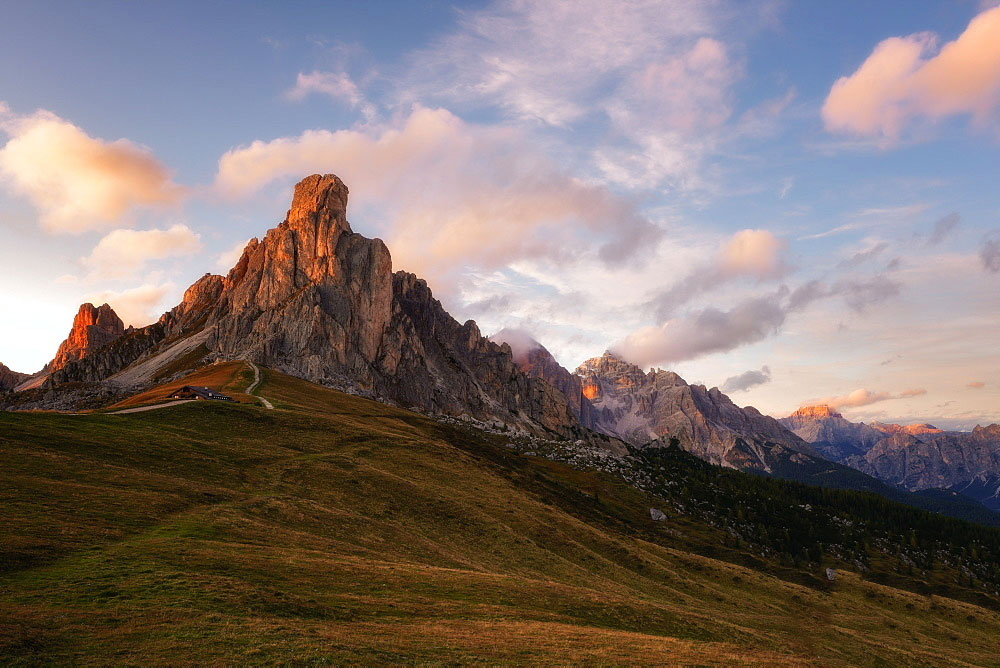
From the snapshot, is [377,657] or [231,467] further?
[231,467]

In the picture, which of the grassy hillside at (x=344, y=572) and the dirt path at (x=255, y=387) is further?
the dirt path at (x=255, y=387)

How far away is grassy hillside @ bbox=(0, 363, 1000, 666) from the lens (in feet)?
76.9

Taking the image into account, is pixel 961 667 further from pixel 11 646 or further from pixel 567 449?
pixel 567 449

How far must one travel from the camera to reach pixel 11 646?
1827cm

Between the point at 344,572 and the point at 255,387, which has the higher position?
the point at 255,387

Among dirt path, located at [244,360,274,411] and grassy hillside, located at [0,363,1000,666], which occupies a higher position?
dirt path, located at [244,360,274,411]

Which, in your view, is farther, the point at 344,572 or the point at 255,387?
the point at 255,387

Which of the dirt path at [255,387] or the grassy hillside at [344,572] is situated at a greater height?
the dirt path at [255,387]

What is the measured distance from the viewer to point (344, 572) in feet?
115

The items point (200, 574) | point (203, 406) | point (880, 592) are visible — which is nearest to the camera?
point (200, 574)

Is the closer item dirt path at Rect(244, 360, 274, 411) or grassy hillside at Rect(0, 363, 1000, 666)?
grassy hillside at Rect(0, 363, 1000, 666)

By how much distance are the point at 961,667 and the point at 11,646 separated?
77100mm

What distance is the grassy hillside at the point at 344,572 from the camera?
76.9ft

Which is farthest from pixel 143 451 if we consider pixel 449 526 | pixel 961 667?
pixel 961 667
